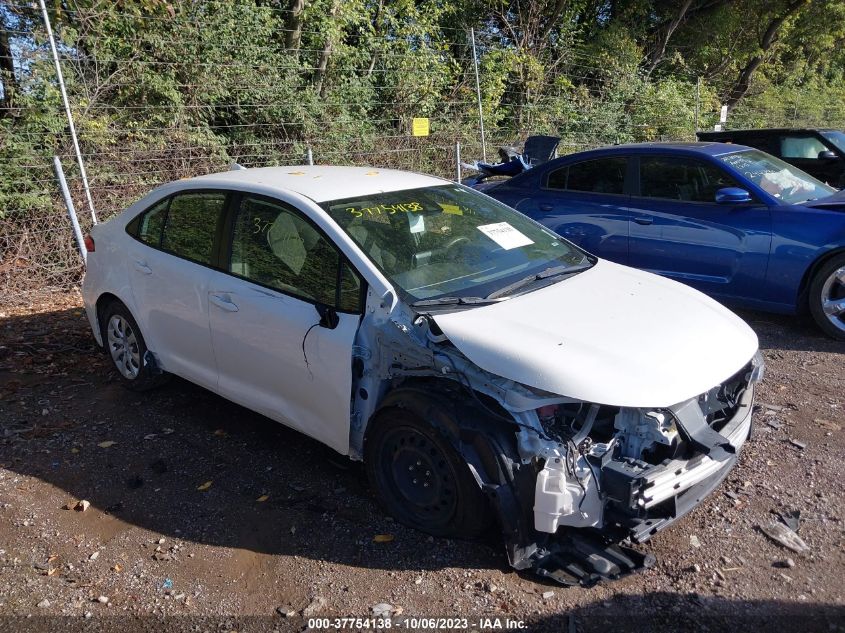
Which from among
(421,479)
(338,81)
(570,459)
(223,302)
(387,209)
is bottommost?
(421,479)

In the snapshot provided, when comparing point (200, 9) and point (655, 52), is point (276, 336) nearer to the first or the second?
point (200, 9)

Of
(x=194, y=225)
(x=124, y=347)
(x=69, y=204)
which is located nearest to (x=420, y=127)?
(x=69, y=204)

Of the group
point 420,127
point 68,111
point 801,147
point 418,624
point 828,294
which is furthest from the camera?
point 420,127

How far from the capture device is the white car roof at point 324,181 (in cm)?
412

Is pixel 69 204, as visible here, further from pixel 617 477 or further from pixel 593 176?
pixel 617 477

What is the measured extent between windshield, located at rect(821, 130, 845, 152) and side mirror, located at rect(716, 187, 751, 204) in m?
5.03

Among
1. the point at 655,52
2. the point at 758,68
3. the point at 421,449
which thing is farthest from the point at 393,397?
the point at 758,68

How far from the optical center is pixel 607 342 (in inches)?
125

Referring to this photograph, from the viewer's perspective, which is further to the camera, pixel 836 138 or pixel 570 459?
pixel 836 138

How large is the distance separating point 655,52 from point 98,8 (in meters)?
16.7

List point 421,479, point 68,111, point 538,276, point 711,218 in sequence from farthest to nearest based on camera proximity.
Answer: point 68,111 → point 711,218 → point 538,276 → point 421,479

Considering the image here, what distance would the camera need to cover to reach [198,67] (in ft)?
33.5

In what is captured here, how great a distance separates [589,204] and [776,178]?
66.2 inches

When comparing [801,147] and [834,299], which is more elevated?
[801,147]
